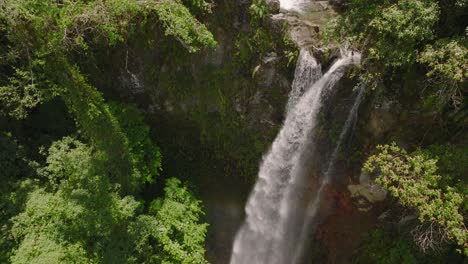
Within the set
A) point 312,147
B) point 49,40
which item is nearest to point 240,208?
point 312,147

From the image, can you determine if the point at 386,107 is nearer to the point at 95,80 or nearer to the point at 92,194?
the point at 92,194

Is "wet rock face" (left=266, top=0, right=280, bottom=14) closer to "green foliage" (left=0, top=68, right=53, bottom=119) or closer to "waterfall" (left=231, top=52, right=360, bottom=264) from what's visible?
"waterfall" (left=231, top=52, right=360, bottom=264)

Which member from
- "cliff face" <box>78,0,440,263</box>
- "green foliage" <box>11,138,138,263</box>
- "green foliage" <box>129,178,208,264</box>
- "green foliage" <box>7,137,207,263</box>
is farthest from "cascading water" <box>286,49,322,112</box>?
"green foliage" <box>11,138,138,263</box>

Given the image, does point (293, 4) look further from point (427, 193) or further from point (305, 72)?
point (427, 193)

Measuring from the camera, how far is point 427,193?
562cm

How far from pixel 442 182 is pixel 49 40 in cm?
872

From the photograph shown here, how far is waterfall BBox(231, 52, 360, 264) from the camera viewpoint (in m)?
8.36

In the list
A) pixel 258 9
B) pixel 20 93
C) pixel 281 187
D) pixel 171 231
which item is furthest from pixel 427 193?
pixel 20 93

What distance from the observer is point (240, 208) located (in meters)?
11.4

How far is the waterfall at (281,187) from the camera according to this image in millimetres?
8359

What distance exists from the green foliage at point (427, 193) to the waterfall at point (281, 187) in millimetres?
2725

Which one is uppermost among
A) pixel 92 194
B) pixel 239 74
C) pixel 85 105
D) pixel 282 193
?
pixel 239 74

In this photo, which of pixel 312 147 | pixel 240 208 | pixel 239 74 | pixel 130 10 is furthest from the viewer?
pixel 240 208

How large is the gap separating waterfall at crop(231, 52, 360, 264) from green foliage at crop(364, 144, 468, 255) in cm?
273
